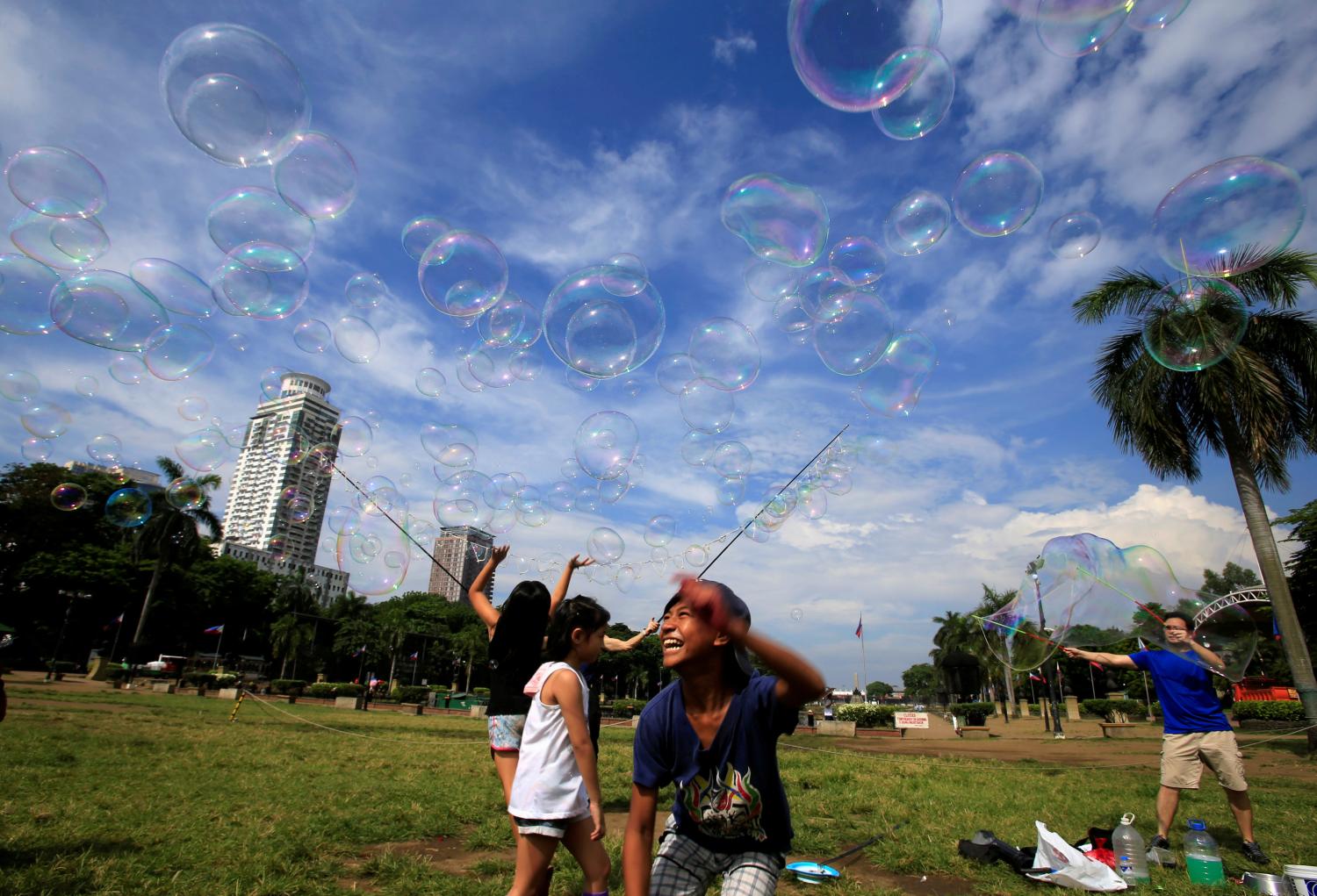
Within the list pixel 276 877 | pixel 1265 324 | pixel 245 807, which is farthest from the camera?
pixel 1265 324

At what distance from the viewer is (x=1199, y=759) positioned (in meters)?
5.24

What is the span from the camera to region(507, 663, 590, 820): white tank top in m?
2.91

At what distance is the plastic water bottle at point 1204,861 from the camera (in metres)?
4.21

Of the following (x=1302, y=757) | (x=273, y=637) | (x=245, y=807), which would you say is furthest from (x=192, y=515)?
(x=1302, y=757)

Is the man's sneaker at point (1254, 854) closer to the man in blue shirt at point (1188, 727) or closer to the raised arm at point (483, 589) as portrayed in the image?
the man in blue shirt at point (1188, 727)

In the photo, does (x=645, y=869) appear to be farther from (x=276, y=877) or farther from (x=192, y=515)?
(x=192, y=515)

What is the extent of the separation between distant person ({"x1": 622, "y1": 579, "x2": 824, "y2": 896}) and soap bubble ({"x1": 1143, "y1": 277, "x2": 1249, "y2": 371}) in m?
8.84

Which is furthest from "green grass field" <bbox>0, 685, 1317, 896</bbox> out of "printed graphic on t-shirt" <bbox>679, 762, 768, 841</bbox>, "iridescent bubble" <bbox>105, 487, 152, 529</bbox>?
"iridescent bubble" <bbox>105, 487, 152, 529</bbox>

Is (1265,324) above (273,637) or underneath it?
above

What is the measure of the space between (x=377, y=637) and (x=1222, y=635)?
61.0 m

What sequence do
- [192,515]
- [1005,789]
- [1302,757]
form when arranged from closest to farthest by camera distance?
[1005,789]
[1302,757]
[192,515]

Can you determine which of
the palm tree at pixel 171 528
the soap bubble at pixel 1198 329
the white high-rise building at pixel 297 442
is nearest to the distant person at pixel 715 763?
the soap bubble at pixel 1198 329

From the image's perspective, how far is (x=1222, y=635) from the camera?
6168 millimetres

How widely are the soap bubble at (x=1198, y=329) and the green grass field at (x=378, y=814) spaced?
5.33 m
